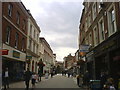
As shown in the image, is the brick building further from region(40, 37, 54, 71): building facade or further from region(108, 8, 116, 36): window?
region(40, 37, 54, 71): building facade

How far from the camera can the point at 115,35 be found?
13.1 m

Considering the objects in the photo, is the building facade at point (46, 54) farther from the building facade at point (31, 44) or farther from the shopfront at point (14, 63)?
the shopfront at point (14, 63)

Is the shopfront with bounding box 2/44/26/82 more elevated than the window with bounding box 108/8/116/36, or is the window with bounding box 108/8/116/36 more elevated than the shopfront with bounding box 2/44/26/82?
the window with bounding box 108/8/116/36

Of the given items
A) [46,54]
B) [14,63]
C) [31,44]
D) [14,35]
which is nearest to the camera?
[14,35]

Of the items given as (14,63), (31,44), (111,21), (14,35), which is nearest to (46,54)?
(31,44)

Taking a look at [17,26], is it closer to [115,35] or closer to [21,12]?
[21,12]

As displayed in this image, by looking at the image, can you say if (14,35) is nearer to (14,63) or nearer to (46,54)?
(14,63)

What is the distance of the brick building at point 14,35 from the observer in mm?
19500

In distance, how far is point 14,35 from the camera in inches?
896

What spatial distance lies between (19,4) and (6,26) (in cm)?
595

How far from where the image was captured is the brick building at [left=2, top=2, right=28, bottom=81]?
64.0 ft

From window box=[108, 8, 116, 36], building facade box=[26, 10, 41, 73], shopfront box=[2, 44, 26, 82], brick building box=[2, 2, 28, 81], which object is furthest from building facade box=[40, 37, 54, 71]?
window box=[108, 8, 116, 36]

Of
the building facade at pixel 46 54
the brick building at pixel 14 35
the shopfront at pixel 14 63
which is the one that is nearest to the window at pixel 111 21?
the brick building at pixel 14 35

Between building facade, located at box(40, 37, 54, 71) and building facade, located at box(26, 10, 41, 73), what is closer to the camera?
building facade, located at box(26, 10, 41, 73)
